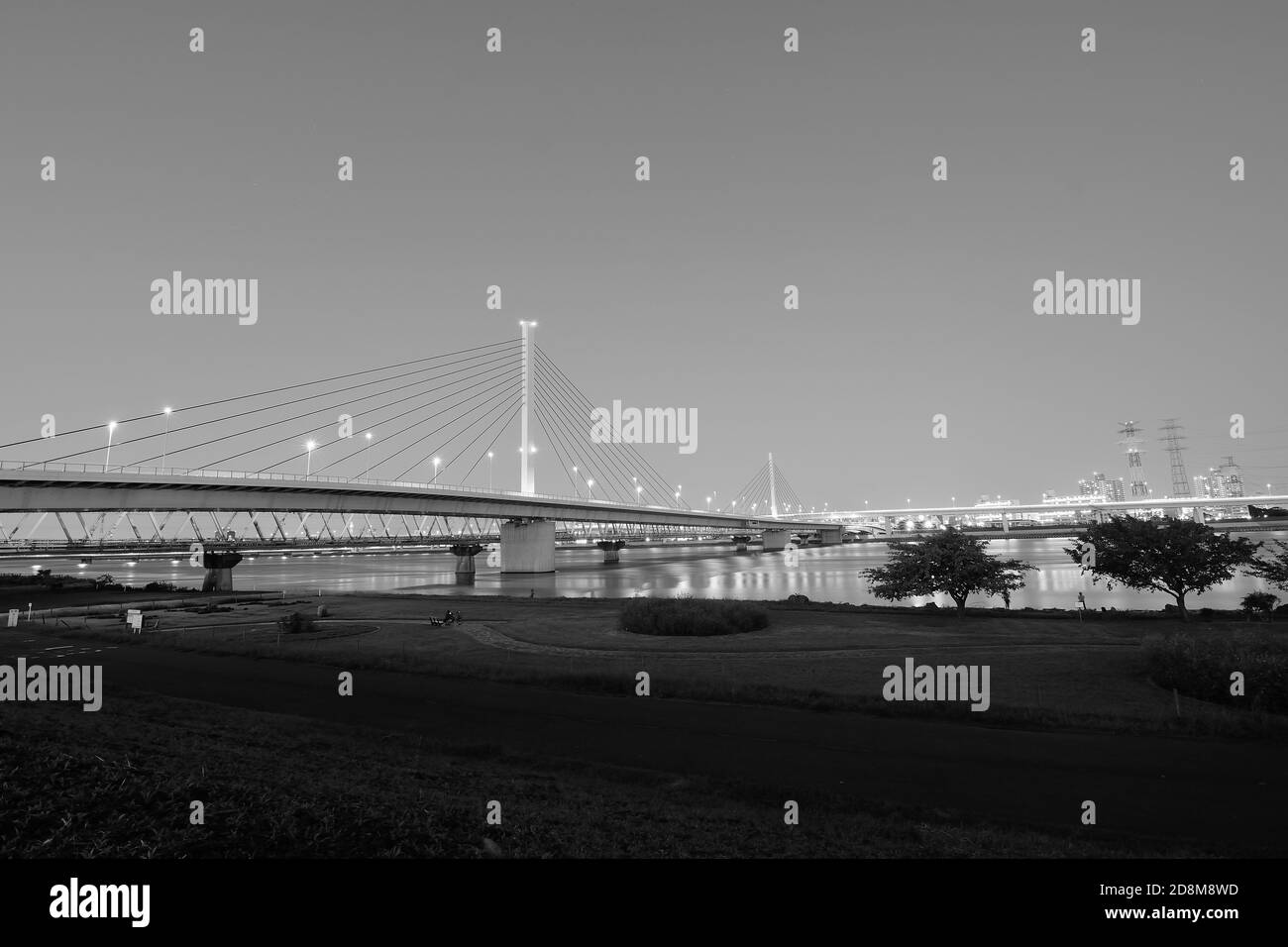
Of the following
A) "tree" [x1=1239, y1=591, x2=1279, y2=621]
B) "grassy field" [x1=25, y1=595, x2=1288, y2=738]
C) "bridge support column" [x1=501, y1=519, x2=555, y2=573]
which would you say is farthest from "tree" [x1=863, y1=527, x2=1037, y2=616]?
"bridge support column" [x1=501, y1=519, x2=555, y2=573]

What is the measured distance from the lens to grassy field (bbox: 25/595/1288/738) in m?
20.4

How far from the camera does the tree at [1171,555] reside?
42.8m

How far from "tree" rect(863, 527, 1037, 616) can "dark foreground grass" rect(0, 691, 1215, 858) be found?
36.4 metres

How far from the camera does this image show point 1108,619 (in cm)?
4262

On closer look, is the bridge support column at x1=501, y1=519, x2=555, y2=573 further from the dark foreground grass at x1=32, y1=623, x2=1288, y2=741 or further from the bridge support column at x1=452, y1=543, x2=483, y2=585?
the dark foreground grass at x1=32, y1=623, x2=1288, y2=741

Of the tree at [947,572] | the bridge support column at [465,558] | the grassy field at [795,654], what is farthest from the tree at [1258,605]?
the bridge support column at [465,558]

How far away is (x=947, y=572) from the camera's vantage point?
46219mm

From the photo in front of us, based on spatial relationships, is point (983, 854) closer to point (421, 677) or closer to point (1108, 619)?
point (421, 677)

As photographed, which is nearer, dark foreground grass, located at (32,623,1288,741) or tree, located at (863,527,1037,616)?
dark foreground grass, located at (32,623,1288,741)

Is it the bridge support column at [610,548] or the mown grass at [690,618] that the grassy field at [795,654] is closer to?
the mown grass at [690,618]

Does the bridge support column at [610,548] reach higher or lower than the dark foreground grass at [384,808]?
lower

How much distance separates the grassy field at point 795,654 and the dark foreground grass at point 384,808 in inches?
355
